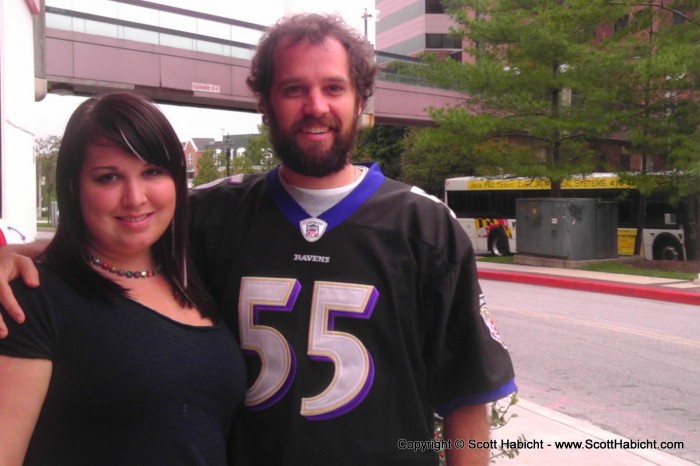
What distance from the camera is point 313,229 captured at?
209 cm

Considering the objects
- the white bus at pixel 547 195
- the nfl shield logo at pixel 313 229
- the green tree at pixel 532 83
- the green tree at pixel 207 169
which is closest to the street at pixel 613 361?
the nfl shield logo at pixel 313 229

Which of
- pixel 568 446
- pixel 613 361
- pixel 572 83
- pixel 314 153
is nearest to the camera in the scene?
pixel 314 153

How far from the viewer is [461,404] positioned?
6.73 feet

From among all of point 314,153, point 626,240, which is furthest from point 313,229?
point 626,240

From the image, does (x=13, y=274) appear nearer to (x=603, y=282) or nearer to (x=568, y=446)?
(x=568, y=446)

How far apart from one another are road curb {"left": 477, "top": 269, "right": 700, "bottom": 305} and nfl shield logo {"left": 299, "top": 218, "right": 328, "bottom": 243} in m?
12.0

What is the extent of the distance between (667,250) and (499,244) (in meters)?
5.27

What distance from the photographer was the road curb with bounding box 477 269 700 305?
13.6 metres

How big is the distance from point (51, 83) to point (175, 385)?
2152 centimetres

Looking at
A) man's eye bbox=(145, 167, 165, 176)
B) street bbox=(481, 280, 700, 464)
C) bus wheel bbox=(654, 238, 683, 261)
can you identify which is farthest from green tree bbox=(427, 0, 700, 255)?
man's eye bbox=(145, 167, 165, 176)

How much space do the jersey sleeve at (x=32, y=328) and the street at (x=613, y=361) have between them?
488 centimetres

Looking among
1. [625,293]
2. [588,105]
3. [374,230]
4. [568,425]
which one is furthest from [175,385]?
[588,105]

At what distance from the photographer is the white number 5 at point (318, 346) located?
6.53 ft

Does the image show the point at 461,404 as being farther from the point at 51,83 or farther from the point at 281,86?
the point at 51,83
